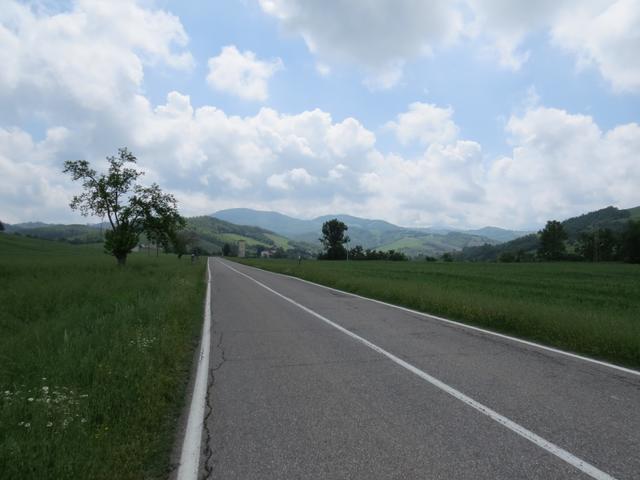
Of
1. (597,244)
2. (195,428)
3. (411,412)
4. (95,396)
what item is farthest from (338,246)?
(195,428)

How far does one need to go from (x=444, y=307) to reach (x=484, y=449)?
8699mm

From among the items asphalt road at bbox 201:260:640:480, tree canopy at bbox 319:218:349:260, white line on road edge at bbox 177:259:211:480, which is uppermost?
tree canopy at bbox 319:218:349:260

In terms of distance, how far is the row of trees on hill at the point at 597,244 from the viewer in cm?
6831

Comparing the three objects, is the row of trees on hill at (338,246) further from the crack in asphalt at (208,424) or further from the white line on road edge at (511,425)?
the crack in asphalt at (208,424)

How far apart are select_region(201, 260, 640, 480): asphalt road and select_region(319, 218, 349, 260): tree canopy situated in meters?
98.7

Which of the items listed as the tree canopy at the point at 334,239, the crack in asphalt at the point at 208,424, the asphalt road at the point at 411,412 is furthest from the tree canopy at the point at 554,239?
the crack in asphalt at the point at 208,424

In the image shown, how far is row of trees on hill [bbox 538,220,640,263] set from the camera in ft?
224

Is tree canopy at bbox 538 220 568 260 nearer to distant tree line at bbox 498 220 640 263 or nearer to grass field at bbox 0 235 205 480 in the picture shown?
distant tree line at bbox 498 220 640 263

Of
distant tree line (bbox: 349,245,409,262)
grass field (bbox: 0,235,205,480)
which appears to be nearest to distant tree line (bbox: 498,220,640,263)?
distant tree line (bbox: 349,245,409,262)

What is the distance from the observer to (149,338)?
22.0ft

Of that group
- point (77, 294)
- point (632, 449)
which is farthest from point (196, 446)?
point (77, 294)

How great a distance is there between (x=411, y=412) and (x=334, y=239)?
104 meters

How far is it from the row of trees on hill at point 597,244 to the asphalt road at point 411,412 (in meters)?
82.4

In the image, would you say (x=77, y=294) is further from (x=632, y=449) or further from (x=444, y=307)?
(x=632, y=449)
